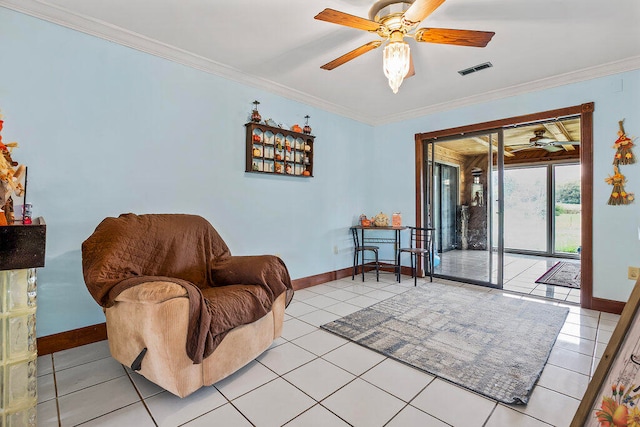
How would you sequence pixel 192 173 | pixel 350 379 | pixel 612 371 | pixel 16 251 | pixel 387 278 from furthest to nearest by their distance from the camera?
pixel 387 278
pixel 192 173
pixel 350 379
pixel 16 251
pixel 612 371

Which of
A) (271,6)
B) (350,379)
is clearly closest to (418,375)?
(350,379)

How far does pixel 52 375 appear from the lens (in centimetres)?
193

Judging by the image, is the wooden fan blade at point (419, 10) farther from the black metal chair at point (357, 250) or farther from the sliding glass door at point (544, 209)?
the sliding glass door at point (544, 209)

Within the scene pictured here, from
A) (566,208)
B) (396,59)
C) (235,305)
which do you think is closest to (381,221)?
(396,59)

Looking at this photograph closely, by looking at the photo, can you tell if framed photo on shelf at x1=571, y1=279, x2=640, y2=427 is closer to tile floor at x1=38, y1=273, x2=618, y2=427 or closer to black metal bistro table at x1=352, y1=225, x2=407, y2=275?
tile floor at x1=38, y1=273, x2=618, y2=427

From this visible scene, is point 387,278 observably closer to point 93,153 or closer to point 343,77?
point 343,77

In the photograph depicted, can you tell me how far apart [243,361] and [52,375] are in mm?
1229

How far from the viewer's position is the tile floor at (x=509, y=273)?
3.79m

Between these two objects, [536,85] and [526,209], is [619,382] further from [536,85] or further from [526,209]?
[526,209]

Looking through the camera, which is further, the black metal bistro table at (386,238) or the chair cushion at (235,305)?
the black metal bistro table at (386,238)

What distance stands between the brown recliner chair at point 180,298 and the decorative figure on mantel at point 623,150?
3516 millimetres

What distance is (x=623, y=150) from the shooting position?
3.01 metres

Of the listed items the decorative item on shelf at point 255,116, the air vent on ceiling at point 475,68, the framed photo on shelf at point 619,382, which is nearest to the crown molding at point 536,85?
the air vent on ceiling at point 475,68

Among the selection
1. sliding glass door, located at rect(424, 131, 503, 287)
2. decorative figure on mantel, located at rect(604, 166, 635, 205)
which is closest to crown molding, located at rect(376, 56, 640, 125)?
sliding glass door, located at rect(424, 131, 503, 287)
